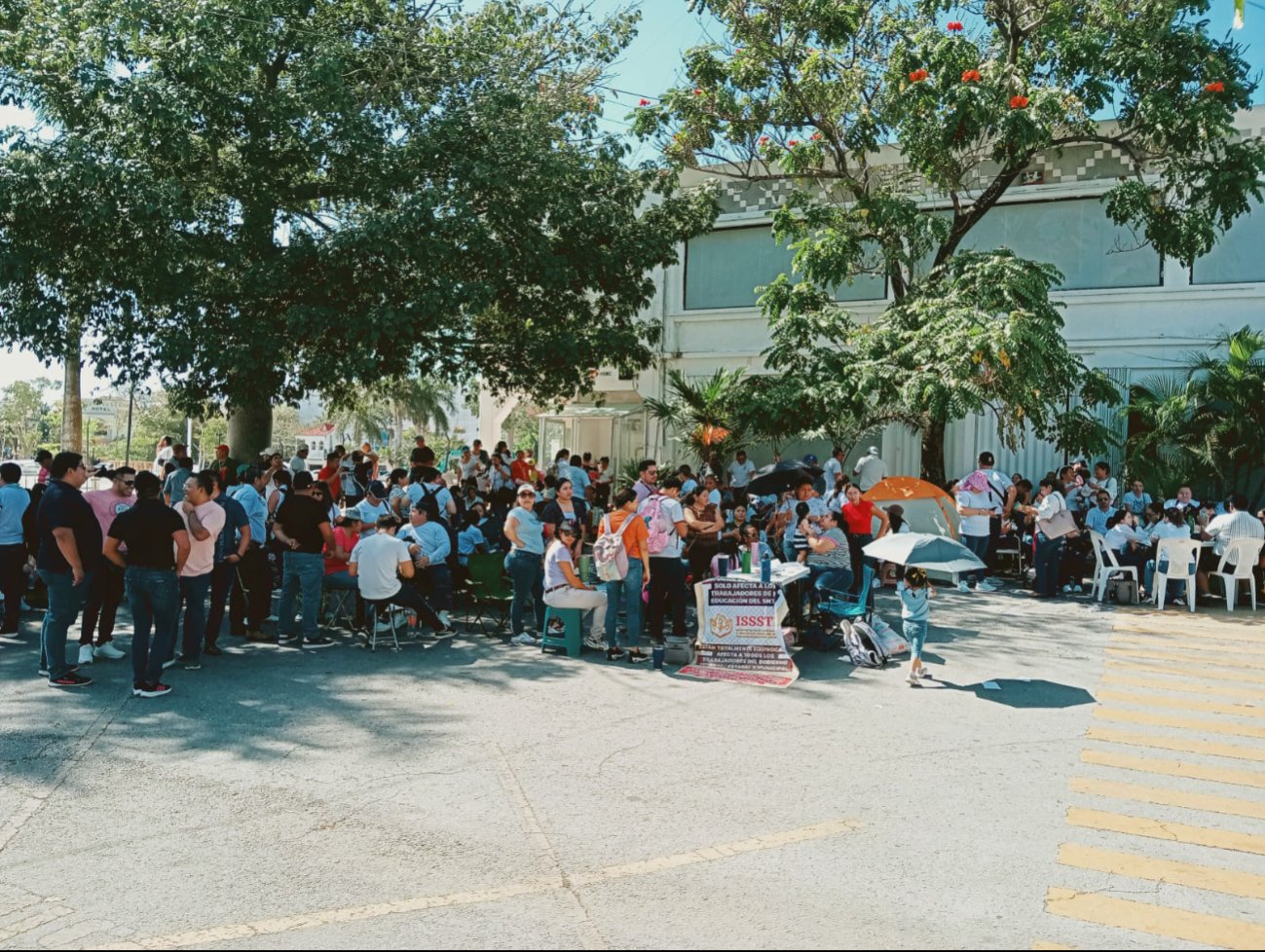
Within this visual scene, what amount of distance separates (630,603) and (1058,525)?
24.1 ft

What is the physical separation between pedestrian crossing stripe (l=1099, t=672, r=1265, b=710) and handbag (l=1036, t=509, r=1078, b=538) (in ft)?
16.2

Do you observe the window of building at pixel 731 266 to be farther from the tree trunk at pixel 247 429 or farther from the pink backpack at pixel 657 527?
the pink backpack at pixel 657 527

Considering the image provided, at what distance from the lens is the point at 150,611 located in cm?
881

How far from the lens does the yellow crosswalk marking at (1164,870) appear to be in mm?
5531

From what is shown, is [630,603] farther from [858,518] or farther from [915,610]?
[858,518]

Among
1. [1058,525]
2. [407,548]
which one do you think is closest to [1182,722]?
[1058,525]

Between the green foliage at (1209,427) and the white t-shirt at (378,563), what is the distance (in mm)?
13138

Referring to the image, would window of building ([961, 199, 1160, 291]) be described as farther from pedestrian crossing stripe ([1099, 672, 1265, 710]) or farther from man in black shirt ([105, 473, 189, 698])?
man in black shirt ([105, 473, 189, 698])

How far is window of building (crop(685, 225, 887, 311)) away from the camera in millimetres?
25047

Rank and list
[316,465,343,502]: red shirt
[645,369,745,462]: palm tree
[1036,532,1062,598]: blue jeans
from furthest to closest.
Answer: [645,369,745,462]: palm tree → [316,465,343,502]: red shirt → [1036,532,1062,598]: blue jeans

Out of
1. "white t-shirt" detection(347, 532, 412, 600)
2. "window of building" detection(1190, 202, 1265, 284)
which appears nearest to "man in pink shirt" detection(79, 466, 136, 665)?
"white t-shirt" detection(347, 532, 412, 600)

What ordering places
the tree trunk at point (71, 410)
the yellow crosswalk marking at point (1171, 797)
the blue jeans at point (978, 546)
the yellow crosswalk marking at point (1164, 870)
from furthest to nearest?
the tree trunk at point (71, 410), the blue jeans at point (978, 546), the yellow crosswalk marking at point (1171, 797), the yellow crosswalk marking at point (1164, 870)

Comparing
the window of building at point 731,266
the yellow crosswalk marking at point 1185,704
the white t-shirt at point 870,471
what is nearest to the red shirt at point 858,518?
the yellow crosswalk marking at point 1185,704

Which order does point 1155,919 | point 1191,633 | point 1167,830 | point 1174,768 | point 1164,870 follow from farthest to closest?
1. point 1191,633
2. point 1174,768
3. point 1167,830
4. point 1164,870
5. point 1155,919
